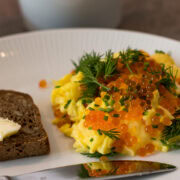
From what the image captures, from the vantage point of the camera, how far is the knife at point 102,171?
8.50 feet

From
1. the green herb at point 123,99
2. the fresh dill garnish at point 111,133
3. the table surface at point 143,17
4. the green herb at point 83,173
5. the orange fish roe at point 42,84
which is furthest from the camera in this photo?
the table surface at point 143,17

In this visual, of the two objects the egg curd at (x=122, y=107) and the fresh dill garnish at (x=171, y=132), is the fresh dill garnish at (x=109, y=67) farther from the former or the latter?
the fresh dill garnish at (x=171, y=132)

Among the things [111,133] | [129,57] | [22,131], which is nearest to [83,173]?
[111,133]

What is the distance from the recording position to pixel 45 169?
273 cm

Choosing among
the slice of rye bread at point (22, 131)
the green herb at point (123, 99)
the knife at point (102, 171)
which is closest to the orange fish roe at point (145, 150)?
the knife at point (102, 171)

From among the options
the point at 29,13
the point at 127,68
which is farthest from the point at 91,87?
the point at 29,13

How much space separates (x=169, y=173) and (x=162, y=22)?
157 inches

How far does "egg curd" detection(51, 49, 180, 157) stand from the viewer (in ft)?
9.44

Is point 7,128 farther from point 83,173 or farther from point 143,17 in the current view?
point 143,17

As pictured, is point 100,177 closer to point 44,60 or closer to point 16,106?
point 16,106

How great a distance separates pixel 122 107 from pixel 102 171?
633mm

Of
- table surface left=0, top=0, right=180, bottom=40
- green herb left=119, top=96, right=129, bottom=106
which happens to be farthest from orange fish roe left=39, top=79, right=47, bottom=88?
table surface left=0, top=0, right=180, bottom=40

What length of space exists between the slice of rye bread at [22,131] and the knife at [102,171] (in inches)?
12.3

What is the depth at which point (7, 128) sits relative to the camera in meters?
2.93
